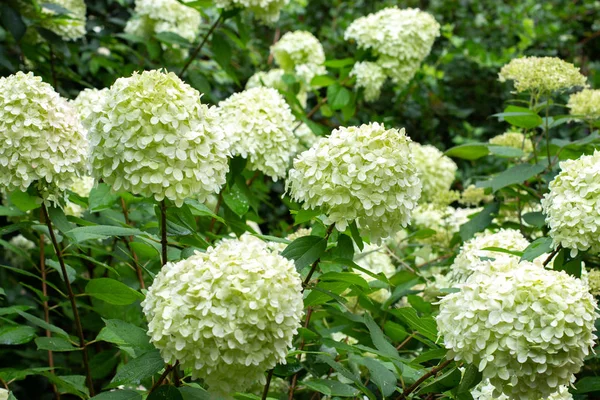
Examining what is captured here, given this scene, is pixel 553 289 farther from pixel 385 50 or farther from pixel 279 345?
pixel 385 50

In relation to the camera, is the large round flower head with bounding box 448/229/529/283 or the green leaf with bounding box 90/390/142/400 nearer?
the green leaf with bounding box 90/390/142/400

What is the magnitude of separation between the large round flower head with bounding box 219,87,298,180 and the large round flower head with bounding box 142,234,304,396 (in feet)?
2.94

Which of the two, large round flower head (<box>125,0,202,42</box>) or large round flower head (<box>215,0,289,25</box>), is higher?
large round flower head (<box>215,0,289,25</box>)

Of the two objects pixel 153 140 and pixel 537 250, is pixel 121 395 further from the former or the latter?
pixel 537 250

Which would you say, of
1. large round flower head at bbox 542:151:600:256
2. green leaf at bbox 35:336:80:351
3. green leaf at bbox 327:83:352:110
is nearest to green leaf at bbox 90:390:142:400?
green leaf at bbox 35:336:80:351

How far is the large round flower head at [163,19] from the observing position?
3.45 m

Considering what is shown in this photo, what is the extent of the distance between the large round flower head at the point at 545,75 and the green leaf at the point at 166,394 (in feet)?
5.04

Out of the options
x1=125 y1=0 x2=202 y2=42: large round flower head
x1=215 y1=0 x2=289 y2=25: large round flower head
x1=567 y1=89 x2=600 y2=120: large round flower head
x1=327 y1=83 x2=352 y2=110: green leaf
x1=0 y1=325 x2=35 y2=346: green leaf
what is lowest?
x1=0 y1=325 x2=35 y2=346: green leaf

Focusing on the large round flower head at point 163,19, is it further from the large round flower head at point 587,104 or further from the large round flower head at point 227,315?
the large round flower head at point 227,315

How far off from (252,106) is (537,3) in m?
4.39

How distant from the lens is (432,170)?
344 cm

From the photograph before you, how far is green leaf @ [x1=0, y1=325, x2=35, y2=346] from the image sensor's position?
190cm

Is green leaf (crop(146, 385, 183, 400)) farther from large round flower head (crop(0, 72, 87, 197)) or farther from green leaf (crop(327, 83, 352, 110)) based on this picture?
green leaf (crop(327, 83, 352, 110))

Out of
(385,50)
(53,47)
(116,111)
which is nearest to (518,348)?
(116,111)
